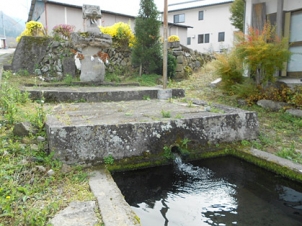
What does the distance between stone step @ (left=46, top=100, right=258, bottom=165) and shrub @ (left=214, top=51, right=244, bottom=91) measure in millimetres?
2997

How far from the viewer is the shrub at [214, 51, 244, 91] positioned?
22.8 ft

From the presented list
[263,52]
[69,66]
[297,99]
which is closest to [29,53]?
[69,66]

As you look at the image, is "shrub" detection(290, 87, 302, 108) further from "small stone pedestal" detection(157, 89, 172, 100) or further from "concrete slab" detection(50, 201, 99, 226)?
"concrete slab" detection(50, 201, 99, 226)

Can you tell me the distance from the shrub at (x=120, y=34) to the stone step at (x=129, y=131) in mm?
7352

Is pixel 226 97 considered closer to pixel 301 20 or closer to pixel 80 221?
pixel 301 20

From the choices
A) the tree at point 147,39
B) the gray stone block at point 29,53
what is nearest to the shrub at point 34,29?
the gray stone block at point 29,53

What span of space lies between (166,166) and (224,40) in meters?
21.7

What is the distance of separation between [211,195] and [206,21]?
23.6 metres

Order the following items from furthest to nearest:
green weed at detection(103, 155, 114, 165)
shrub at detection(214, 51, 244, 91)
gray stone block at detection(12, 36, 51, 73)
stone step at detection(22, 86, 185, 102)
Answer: gray stone block at detection(12, 36, 51, 73) < shrub at detection(214, 51, 244, 91) < stone step at detection(22, 86, 185, 102) < green weed at detection(103, 155, 114, 165)

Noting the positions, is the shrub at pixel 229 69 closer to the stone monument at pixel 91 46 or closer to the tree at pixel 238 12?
the stone monument at pixel 91 46

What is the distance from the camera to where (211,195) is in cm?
262

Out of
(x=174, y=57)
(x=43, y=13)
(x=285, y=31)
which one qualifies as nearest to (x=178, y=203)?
(x=285, y=31)

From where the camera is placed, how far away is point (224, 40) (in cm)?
2289

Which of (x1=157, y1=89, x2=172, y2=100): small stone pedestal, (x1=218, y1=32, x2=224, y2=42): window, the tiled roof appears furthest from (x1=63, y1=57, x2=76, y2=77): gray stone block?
the tiled roof
